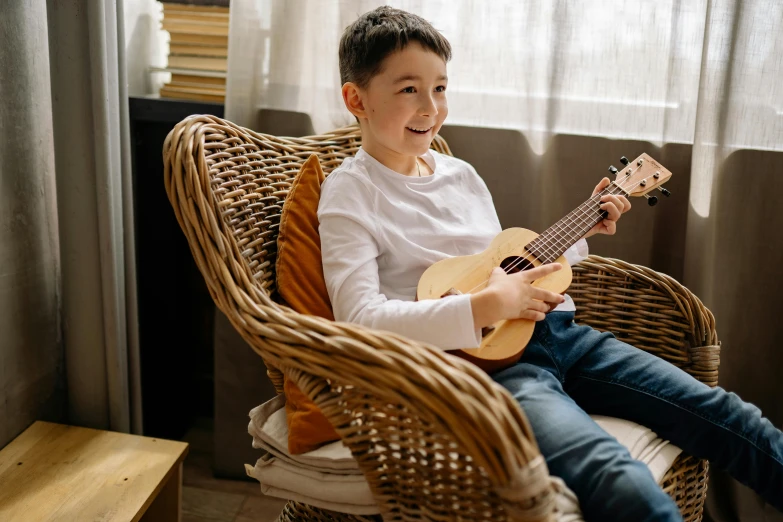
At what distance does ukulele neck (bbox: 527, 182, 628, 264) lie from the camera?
1202 millimetres

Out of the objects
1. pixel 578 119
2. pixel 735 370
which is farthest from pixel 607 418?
pixel 578 119

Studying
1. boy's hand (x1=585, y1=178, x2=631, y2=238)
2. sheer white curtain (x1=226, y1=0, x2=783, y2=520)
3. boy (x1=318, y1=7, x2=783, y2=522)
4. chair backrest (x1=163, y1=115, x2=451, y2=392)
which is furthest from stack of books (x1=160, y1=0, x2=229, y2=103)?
boy's hand (x1=585, y1=178, x2=631, y2=238)

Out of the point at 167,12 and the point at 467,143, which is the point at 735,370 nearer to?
the point at 467,143

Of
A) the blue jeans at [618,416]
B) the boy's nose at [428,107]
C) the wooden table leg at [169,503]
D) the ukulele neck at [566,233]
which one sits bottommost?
the wooden table leg at [169,503]

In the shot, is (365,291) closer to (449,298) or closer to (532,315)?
(449,298)

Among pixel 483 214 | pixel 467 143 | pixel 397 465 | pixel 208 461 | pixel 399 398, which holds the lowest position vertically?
pixel 208 461

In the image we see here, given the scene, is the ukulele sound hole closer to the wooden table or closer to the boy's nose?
the boy's nose

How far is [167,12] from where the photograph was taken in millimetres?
1556

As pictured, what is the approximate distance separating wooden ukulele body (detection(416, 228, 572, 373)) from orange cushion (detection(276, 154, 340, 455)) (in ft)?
0.55

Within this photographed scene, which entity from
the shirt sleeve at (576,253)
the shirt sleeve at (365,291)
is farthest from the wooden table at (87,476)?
the shirt sleeve at (576,253)

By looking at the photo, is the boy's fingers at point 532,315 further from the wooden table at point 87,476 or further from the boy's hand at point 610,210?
the wooden table at point 87,476

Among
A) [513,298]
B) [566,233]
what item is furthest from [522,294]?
[566,233]

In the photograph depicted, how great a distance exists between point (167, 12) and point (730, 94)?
3.86 ft

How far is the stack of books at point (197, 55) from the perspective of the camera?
1.57 meters
